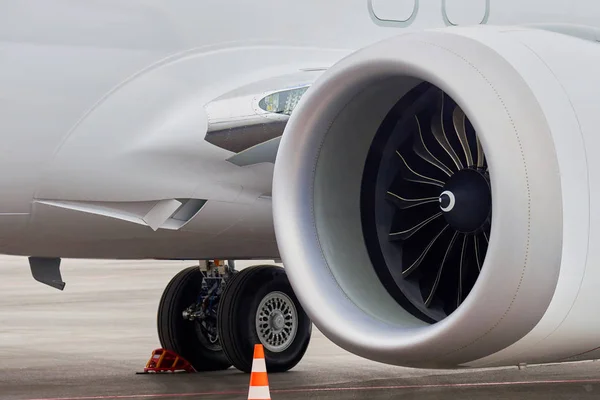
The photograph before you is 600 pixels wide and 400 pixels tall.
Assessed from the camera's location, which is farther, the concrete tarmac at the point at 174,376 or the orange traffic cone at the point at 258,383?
the concrete tarmac at the point at 174,376

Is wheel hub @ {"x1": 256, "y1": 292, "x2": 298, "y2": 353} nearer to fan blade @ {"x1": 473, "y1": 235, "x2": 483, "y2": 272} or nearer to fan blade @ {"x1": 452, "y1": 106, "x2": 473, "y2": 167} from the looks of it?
fan blade @ {"x1": 473, "y1": 235, "x2": 483, "y2": 272}

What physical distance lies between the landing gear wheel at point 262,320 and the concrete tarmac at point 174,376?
0.15 meters

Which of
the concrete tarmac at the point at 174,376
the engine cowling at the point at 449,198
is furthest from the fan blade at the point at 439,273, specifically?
the concrete tarmac at the point at 174,376

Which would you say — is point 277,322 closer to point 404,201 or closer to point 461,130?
point 404,201

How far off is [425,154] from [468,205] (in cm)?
55

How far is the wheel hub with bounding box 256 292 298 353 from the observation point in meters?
9.91

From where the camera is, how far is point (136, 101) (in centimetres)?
744

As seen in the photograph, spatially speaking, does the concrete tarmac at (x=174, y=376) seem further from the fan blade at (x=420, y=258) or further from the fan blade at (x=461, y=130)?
the fan blade at (x=461, y=130)

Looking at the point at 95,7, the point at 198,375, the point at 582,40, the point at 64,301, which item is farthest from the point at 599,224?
the point at 64,301

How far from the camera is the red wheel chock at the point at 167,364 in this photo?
10234 mm

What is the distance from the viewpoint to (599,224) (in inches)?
219

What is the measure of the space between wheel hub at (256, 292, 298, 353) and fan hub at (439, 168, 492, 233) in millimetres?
3879

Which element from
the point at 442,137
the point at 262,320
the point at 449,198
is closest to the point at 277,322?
the point at 262,320

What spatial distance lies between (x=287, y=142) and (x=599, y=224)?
4.93 feet
